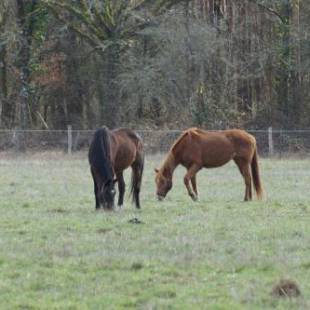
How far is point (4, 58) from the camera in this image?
131ft

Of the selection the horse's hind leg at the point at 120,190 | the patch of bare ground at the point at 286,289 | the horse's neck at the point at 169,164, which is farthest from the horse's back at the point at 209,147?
the patch of bare ground at the point at 286,289

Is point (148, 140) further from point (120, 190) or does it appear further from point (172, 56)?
point (120, 190)

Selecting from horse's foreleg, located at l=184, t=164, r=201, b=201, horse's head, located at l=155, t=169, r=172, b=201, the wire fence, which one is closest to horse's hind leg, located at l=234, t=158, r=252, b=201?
horse's foreleg, located at l=184, t=164, r=201, b=201

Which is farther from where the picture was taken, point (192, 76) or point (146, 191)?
point (192, 76)

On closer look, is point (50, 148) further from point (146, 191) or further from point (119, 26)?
point (146, 191)

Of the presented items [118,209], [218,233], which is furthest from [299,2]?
[218,233]

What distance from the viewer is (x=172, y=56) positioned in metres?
35.8

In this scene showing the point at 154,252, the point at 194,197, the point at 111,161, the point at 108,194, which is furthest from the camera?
the point at 194,197

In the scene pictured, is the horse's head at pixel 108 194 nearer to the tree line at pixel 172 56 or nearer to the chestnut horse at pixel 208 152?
the chestnut horse at pixel 208 152

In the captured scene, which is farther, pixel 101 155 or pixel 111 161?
pixel 111 161

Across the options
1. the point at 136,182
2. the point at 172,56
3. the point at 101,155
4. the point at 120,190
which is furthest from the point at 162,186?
the point at 172,56

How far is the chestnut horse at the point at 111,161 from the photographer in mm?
13789

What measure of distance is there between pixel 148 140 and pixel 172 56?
4046 millimetres

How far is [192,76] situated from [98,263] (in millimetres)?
28279
